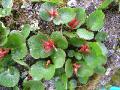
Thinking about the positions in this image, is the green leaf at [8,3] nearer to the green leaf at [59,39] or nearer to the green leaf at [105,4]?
the green leaf at [59,39]

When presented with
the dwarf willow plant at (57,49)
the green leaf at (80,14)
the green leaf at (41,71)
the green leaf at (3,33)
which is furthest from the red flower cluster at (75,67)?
the green leaf at (3,33)

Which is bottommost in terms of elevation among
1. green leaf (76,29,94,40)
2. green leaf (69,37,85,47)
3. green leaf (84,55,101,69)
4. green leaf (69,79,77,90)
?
green leaf (69,79,77,90)

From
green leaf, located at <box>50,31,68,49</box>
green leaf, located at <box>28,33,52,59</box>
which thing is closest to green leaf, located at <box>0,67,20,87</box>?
green leaf, located at <box>28,33,52,59</box>

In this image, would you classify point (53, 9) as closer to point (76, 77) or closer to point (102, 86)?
point (76, 77)

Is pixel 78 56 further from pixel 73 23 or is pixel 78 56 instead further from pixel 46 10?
pixel 46 10

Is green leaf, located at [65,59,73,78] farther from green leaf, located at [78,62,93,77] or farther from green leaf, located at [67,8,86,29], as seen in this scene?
green leaf, located at [67,8,86,29]

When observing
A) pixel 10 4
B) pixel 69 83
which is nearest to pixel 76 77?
pixel 69 83

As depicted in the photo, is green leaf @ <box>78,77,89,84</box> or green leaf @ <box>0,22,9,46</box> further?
green leaf @ <box>78,77,89,84</box>
